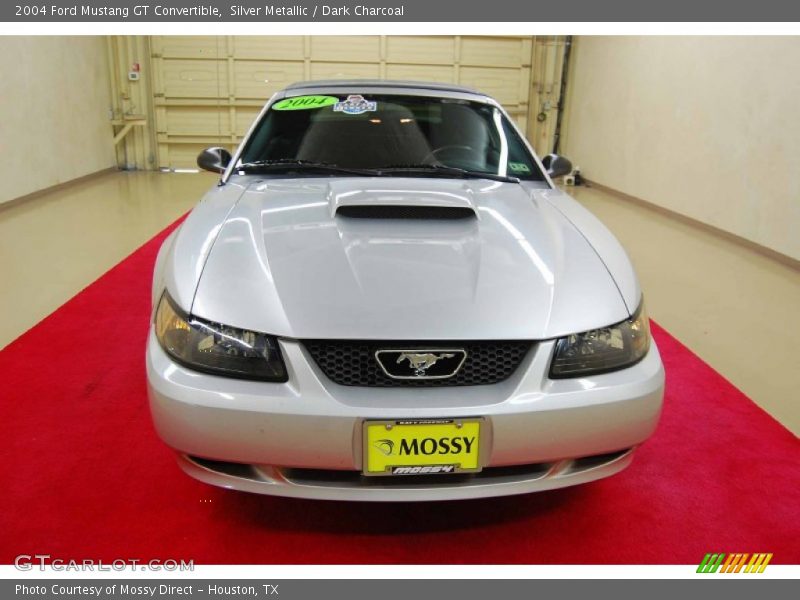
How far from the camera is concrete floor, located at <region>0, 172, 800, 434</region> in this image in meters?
3.25

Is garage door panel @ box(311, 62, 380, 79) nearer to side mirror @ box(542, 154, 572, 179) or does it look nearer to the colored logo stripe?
side mirror @ box(542, 154, 572, 179)

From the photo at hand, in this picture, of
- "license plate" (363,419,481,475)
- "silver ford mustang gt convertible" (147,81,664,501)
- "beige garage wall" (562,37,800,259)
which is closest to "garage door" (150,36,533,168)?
"beige garage wall" (562,37,800,259)

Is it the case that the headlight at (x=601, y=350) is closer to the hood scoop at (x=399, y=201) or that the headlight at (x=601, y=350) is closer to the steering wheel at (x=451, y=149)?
the hood scoop at (x=399, y=201)

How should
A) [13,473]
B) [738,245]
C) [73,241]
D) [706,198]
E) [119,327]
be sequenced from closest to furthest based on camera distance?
[13,473] < [119,327] < [73,241] < [738,245] < [706,198]

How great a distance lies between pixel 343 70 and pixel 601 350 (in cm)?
988

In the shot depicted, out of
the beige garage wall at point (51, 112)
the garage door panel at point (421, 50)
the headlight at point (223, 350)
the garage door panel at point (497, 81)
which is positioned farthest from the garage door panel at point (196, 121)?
the headlight at point (223, 350)

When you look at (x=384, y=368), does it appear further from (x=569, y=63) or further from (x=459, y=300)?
(x=569, y=63)

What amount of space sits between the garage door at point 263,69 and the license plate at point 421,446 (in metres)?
9.77

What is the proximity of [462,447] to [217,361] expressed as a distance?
61 centimetres

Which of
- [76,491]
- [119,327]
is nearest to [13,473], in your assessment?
[76,491]

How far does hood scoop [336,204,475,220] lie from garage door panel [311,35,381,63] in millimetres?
9225

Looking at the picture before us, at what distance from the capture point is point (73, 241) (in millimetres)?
5379

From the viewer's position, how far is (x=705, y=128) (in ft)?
21.6

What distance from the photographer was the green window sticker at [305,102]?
9.07ft
